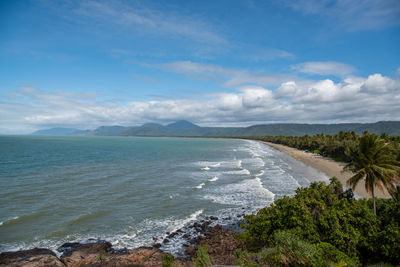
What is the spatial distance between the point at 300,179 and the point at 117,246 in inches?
1196

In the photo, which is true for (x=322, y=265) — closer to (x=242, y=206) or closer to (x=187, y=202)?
(x=242, y=206)

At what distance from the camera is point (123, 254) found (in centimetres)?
1345

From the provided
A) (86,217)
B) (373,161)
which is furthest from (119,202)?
(373,161)

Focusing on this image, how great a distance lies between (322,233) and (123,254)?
11518 mm

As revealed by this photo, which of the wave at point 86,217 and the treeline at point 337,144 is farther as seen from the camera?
the treeline at point 337,144

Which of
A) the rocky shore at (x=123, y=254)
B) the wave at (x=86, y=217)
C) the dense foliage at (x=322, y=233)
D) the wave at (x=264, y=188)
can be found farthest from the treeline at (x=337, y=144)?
the wave at (x=86, y=217)

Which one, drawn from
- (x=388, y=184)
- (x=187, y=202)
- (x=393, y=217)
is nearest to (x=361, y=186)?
(x=388, y=184)

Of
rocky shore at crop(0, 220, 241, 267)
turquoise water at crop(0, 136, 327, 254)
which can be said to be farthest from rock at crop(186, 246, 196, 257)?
turquoise water at crop(0, 136, 327, 254)

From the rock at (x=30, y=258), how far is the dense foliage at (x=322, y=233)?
984 centimetres

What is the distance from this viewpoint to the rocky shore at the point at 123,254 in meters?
12.0

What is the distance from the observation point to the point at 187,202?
24500 mm

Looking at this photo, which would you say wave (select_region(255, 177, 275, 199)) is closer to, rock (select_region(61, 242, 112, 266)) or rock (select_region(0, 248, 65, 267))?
rock (select_region(61, 242, 112, 266))

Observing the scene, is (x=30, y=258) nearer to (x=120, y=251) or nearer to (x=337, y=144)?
(x=120, y=251)

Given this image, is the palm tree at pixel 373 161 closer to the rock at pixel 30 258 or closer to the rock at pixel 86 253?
the rock at pixel 86 253
